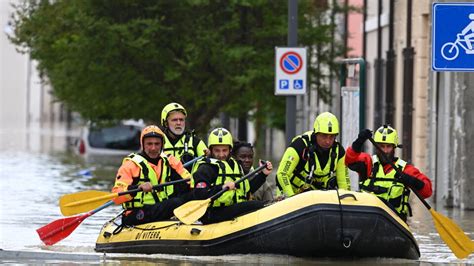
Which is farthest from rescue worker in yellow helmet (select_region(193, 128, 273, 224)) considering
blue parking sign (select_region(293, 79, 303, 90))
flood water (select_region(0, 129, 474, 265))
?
blue parking sign (select_region(293, 79, 303, 90))

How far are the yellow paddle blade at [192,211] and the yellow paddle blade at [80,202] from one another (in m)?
1.71

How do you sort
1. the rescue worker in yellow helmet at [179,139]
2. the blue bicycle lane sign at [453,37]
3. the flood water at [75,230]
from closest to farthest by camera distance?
the flood water at [75,230], the blue bicycle lane sign at [453,37], the rescue worker in yellow helmet at [179,139]

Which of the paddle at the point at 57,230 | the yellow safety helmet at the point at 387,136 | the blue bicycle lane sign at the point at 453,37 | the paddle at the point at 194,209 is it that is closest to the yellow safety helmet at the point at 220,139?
the paddle at the point at 194,209

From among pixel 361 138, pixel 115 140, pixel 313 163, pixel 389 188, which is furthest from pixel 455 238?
pixel 115 140

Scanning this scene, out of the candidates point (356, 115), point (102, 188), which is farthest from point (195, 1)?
point (356, 115)

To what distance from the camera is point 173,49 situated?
33.1 metres

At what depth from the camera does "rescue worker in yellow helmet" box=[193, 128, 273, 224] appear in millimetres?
16422

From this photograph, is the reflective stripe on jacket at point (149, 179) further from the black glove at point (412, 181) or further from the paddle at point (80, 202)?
the black glove at point (412, 181)

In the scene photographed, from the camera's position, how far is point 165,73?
106 feet

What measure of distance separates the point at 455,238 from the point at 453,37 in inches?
85.8

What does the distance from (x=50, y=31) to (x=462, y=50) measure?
18896 millimetres

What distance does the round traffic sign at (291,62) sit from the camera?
25250 mm

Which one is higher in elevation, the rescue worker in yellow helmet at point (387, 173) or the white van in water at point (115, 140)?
the rescue worker in yellow helmet at point (387, 173)

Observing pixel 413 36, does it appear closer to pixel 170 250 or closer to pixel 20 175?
pixel 20 175
